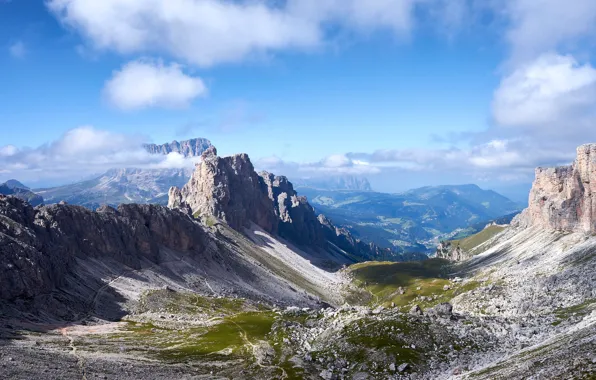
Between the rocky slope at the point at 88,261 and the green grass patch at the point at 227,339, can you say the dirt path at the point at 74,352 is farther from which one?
the green grass patch at the point at 227,339

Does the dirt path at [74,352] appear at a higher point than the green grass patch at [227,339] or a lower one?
higher

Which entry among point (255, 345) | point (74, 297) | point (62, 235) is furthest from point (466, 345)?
point (62, 235)

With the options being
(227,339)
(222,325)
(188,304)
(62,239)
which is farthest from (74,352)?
(62,239)

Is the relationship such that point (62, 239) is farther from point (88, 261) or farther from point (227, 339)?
point (227, 339)

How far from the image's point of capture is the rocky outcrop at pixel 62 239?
106812 mm

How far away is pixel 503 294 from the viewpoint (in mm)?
129500

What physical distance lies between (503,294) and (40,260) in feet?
396

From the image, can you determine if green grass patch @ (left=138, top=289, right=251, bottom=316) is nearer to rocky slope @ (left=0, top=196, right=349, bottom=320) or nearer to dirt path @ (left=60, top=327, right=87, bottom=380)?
rocky slope @ (left=0, top=196, right=349, bottom=320)

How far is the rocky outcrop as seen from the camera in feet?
350

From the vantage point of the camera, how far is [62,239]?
467 ft

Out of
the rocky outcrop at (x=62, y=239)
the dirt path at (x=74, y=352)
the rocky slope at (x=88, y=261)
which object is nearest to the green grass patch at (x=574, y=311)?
the dirt path at (x=74, y=352)

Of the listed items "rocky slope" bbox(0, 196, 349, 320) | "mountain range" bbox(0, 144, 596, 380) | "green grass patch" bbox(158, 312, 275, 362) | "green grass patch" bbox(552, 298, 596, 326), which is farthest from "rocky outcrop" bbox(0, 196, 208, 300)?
"green grass patch" bbox(552, 298, 596, 326)

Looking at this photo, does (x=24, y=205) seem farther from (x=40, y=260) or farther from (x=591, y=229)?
(x=591, y=229)

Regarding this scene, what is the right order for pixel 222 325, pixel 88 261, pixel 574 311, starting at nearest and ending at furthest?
pixel 574 311 → pixel 222 325 → pixel 88 261
